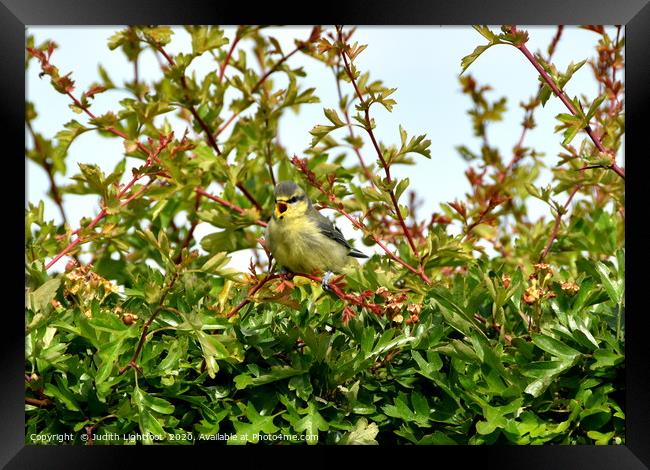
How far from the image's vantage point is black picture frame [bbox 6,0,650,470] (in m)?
1.73

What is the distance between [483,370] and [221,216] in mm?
1151

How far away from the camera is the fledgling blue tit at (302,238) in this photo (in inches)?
114

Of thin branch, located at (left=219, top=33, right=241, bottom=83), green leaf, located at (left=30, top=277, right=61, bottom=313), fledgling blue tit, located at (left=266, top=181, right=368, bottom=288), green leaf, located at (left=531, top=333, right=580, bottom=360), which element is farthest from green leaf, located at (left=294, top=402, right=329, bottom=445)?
thin branch, located at (left=219, top=33, right=241, bottom=83)

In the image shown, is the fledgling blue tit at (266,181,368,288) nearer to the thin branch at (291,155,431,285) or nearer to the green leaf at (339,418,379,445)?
the thin branch at (291,155,431,285)

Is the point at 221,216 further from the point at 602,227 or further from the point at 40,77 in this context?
the point at 602,227

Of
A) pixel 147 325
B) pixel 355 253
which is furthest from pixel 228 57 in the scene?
pixel 147 325

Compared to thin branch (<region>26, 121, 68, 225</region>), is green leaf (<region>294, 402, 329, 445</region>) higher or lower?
lower

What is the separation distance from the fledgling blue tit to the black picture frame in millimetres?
1197

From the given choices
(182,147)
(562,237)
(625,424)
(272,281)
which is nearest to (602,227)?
(562,237)

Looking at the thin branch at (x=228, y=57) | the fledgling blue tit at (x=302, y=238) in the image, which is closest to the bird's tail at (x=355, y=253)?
the fledgling blue tit at (x=302, y=238)

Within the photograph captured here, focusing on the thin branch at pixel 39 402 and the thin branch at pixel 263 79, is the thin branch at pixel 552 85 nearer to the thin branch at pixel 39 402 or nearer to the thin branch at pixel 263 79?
the thin branch at pixel 263 79
